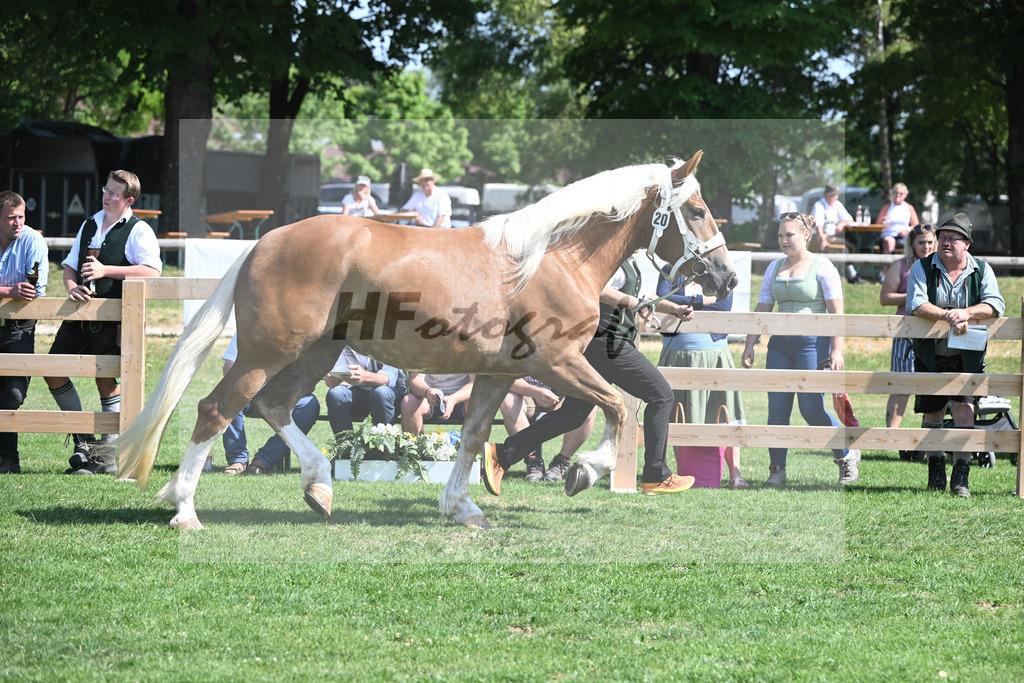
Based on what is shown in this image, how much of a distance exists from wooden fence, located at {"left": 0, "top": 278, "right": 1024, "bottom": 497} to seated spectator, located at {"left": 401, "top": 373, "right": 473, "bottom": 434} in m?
1.12

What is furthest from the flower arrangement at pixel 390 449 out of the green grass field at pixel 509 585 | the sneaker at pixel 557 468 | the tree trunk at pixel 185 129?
the tree trunk at pixel 185 129

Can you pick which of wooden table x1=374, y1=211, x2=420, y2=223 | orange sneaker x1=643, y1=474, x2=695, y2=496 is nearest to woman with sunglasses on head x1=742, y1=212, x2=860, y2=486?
orange sneaker x1=643, y1=474, x2=695, y2=496

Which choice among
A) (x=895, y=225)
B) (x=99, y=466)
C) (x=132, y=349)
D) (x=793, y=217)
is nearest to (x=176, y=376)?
(x=132, y=349)

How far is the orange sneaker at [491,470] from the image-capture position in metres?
5.50

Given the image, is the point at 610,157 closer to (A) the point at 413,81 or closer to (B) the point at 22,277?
(B) the point at 22,277

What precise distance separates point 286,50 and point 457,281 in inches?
498

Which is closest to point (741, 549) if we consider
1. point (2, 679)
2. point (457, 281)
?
point (457, 281)

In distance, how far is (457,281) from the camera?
4.74m

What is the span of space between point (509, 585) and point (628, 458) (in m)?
2.06

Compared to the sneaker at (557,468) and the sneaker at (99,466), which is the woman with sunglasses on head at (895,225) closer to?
the sneaker at (557,468)

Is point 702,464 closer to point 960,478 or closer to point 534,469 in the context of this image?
point 534,469

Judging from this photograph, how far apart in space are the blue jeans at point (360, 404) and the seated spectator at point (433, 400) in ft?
0.31

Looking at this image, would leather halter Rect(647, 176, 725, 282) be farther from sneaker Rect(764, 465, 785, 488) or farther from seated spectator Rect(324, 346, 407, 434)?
seated spectator Rect(324, 346, 407, 434)

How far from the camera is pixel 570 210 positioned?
4.91 meters
